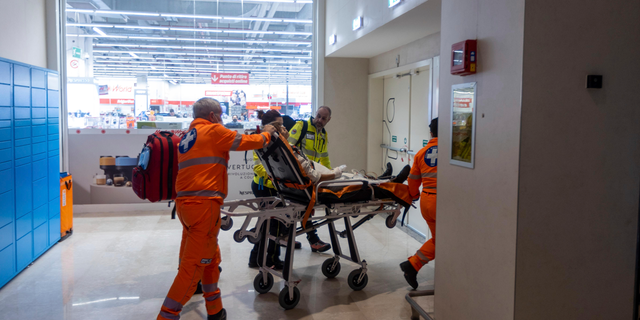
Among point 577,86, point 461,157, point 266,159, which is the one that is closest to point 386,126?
point 266,159

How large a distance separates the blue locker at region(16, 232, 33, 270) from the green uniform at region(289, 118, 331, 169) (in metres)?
2.68

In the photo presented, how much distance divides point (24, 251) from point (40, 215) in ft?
1.74

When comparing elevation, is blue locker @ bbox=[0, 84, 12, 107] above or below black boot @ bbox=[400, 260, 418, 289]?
above

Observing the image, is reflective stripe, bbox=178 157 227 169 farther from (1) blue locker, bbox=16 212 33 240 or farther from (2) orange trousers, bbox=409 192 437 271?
(1) blue locker, bbox=16 212 33 240

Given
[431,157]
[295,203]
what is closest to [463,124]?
[431,157]

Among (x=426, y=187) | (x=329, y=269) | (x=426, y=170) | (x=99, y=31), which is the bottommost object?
(x=329, y=269)

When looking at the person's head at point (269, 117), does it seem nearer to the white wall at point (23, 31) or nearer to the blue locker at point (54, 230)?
→ the blue locker at point (54, 230)

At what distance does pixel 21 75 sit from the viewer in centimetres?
423

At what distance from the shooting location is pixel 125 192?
7.20 m

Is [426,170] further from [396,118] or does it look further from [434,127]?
[396,118]

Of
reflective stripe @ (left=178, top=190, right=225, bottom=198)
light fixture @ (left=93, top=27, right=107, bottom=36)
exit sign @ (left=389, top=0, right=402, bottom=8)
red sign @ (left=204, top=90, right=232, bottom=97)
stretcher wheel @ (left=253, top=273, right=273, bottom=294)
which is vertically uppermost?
light fixture @ (left=93, top=27, right=107, bottom=36)

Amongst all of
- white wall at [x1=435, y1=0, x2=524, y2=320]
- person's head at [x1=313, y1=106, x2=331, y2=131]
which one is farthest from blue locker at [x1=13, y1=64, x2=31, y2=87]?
white wall at [x1=435, y1=0, x2=524, y2=320]

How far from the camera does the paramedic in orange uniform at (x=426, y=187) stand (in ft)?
12.0

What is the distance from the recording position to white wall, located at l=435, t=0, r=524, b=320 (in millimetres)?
2174
